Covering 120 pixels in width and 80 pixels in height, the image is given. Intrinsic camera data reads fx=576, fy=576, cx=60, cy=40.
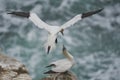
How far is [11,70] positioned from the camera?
13.3m

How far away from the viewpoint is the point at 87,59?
28812 mm

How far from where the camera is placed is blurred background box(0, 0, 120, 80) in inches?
1084

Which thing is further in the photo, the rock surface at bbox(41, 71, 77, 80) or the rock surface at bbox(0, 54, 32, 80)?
the rock surface at bbox(41, 71, 77, 80)

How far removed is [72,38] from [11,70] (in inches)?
649

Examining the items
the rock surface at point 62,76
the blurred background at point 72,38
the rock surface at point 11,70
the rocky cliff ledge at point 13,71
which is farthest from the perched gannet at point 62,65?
the blurred background at point 72,38

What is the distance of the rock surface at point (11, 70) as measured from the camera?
42.7 feet

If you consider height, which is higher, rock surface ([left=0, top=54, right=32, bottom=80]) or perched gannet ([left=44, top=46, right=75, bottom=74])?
perched gannet ([left=44, top=46, right=75, bottom=74])

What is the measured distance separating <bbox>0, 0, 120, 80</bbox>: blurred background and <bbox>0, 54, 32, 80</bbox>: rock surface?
11758 millimetres

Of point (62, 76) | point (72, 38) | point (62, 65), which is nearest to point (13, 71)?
point (62, 76)

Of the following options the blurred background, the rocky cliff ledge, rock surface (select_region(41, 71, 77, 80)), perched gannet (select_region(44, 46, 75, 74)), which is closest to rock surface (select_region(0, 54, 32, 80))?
the rocky cliff ledge

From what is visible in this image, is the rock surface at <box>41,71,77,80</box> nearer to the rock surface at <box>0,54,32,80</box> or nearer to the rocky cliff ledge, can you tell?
the rocky cliff ledge

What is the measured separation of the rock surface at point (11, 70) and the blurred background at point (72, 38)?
38.6 feet

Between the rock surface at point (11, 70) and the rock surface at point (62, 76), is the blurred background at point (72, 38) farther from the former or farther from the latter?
the rock surface at point (11, 70)

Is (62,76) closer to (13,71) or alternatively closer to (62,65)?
(62,65)
